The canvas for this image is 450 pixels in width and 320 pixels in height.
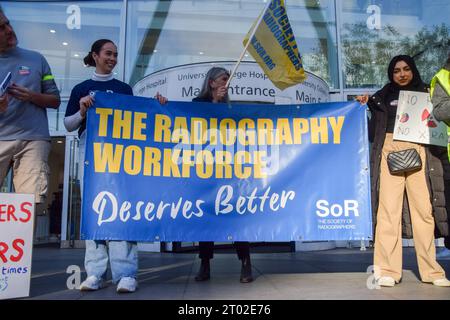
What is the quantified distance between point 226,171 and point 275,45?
1247 mm

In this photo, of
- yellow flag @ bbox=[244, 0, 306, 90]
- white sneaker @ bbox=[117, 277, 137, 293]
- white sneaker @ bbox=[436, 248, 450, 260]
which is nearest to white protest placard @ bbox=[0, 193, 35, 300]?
white sneaker @ bbox=[117, 277, 137, 293]

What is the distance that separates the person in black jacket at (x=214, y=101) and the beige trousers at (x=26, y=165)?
1.45 m

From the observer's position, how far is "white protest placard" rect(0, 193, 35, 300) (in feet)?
9.16

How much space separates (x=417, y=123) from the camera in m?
3.52

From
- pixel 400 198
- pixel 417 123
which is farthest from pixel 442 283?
pixel 417 123

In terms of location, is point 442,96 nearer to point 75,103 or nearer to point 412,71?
point 412,71

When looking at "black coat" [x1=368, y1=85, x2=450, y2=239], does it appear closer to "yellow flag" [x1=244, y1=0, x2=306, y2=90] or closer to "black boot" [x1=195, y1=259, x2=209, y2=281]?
"yellow flag" [x1=244, y1=0, x2=306, y2=90]

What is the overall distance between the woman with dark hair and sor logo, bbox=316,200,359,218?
25cm

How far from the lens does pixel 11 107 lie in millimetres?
3078

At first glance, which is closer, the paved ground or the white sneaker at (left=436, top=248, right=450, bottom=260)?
the paved ground
